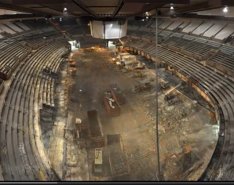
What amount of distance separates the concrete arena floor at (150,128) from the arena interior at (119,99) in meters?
0.04

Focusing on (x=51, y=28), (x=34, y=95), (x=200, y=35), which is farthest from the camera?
(x=51, y=28)

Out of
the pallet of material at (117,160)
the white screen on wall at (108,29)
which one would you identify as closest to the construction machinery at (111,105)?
the pallet of material at (117,160)

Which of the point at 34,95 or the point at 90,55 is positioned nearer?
the point at 34,95

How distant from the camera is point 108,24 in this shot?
6695 millimetres

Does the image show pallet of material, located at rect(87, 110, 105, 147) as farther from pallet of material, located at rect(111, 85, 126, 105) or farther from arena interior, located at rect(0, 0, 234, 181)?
pallet of material, located at rect(111, 85, 126, 105)

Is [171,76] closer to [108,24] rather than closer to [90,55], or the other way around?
[90,55]

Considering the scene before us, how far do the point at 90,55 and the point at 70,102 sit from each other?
11.9 metres

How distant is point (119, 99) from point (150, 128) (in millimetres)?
3776

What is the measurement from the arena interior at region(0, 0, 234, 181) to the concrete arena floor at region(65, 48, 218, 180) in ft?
0.14

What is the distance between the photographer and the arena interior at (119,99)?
291 inches

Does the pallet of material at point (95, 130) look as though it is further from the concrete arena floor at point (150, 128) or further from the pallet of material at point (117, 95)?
the pallet of material at point (117, 95)

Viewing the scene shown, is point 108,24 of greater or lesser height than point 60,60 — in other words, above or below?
above

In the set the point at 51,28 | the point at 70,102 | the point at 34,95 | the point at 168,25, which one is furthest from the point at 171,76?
the point at 51,28

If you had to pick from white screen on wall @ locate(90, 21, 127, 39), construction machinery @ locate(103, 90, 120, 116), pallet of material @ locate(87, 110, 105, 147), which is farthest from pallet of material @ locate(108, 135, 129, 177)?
white screen on wall @ locate(90, 21, 127, 39)
